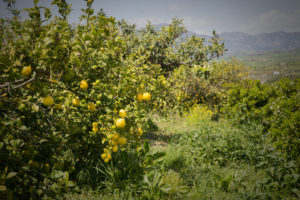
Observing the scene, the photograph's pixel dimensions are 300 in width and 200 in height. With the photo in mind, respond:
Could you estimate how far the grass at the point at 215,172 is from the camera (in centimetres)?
198

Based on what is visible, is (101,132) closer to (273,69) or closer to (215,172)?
(215,172)

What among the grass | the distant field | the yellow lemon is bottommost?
the grass

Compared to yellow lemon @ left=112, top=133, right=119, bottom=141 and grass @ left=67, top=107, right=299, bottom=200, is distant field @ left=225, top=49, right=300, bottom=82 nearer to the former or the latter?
grass @ left=67, top=107, right=299, bottom=200

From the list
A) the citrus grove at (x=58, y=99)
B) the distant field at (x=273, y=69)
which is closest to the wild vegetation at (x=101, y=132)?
the citrus grove at (x=58, y=99)

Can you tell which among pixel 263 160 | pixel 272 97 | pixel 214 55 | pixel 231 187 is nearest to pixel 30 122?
pixel 231 187

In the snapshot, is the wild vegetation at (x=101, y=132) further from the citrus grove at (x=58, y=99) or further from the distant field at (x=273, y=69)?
the distant field at (x=273, y=69)

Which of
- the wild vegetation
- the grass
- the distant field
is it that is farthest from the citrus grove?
the distant field

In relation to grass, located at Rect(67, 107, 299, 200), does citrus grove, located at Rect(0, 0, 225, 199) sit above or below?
above

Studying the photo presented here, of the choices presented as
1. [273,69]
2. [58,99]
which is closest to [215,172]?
[58,99]

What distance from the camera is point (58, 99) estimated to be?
4.72 feet

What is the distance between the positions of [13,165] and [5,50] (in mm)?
902

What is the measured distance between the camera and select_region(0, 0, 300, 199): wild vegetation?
47.8 inches

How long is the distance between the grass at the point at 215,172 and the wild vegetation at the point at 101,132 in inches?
0.6

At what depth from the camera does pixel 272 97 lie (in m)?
4.51
